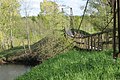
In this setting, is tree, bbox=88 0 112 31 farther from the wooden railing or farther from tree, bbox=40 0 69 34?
the wooden railing

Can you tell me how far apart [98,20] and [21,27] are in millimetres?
21068

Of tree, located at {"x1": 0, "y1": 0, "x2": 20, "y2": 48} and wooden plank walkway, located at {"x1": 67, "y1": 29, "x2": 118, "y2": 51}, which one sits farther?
tree, located at {"x1": 0, "y1": 0, "x2": 20, "y2": 48}

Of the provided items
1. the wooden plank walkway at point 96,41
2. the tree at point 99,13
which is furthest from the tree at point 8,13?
the wooden plank walkway at point 96,41

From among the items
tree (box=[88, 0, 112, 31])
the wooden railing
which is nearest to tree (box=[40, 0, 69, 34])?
tree (box=[88, 0, 112, 31])

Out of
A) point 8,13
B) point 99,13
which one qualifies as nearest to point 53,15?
point 8,13

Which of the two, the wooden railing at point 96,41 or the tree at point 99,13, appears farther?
the tree at point 99,13

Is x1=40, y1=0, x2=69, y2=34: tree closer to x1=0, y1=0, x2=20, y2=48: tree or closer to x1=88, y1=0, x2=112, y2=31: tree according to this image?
x1=88, y1=0, x2=112, y2=31: tree

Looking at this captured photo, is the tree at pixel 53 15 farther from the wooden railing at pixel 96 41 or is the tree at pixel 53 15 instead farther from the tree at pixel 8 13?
the wooden railing at pixel 96 41

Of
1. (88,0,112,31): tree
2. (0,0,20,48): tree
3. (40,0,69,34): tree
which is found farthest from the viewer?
(0,0,20,48): tree

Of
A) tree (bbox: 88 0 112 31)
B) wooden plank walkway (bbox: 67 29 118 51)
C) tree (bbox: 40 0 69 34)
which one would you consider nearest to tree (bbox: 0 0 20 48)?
tree (bbox: 40 0 69 34)

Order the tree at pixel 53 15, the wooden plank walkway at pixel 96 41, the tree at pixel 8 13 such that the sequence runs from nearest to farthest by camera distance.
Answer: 1. the wooden plank walkway at pixel 96 41
2. the tree at pixel 53 15
3. the tree at pixel 8 13

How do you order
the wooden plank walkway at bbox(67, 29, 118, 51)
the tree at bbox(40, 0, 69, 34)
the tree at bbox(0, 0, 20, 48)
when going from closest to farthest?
the wooden plank walkway at bbox(67, 29, 118, 51) → the tree at bbox(40, 0, 69, 34) → the tree at bbox(0, 0, 20, 48)

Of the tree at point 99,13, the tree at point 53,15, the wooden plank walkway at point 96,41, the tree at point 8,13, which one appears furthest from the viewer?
the tree at point 8,13

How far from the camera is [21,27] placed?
60.1 metres
